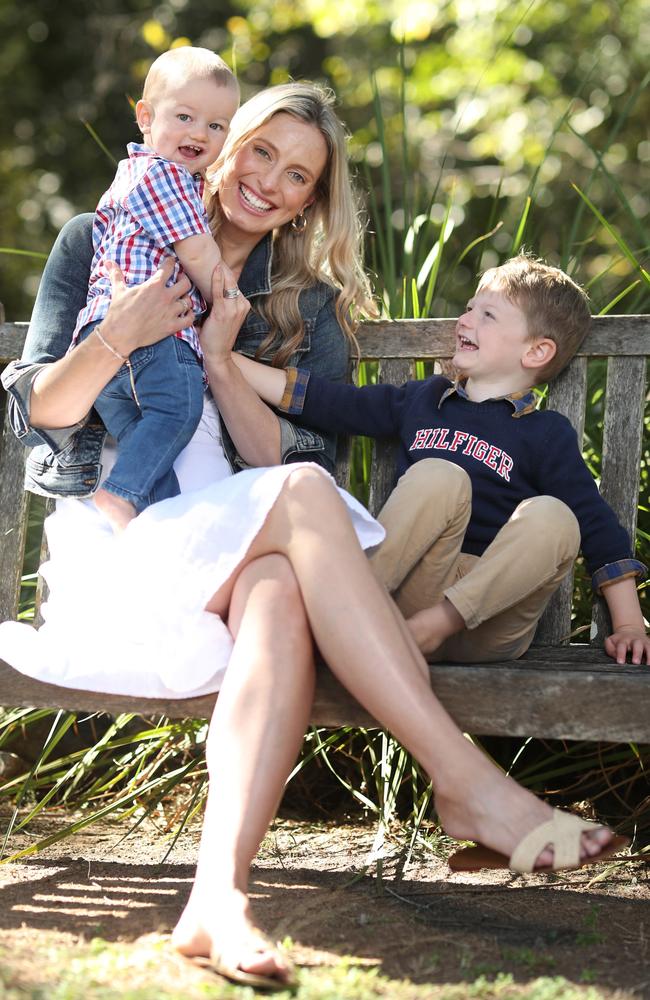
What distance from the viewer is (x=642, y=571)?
7.96 ft

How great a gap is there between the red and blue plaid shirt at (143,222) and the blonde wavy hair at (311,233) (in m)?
0.26

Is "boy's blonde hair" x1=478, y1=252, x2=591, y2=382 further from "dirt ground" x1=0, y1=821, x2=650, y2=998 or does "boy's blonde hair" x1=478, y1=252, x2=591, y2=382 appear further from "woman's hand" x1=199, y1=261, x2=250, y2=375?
"dirt ground" x1=0, y1=821, x2=650, y2=998

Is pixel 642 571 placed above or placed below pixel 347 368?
below

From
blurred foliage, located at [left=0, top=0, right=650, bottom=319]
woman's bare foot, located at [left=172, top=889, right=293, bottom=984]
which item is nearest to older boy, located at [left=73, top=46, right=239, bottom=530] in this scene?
woman's bare foot, located at [left=172, top=889, right=293, bottom=984]

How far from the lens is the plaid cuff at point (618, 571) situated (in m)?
2.43

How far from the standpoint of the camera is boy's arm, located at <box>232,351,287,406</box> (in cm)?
269

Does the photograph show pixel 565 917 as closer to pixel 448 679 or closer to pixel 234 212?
pixel 448 679

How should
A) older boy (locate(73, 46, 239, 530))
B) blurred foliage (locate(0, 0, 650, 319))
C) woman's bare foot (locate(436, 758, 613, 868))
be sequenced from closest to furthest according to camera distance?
woman's bare foot (locate(436, 758, 613, 868)), older boy (locate(73, 46, 239, 530)), blurred foliage (locate(0, 0, 650, 319))

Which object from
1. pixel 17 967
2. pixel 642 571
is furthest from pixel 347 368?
pixel 17 967

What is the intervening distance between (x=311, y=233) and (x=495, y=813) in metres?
1.54

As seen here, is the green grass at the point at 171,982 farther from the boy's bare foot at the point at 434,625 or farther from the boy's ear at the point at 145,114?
the boy's ear at the point at 145,114

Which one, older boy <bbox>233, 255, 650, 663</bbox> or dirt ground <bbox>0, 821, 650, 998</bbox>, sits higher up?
older boy <bbox>233, 255, 650, 663</bbox>

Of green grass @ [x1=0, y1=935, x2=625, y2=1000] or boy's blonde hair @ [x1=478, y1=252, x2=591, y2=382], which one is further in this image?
boy's blonde hair @ [x1=478, y1=252, x2=591, y2=382]

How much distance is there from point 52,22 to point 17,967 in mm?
9420
